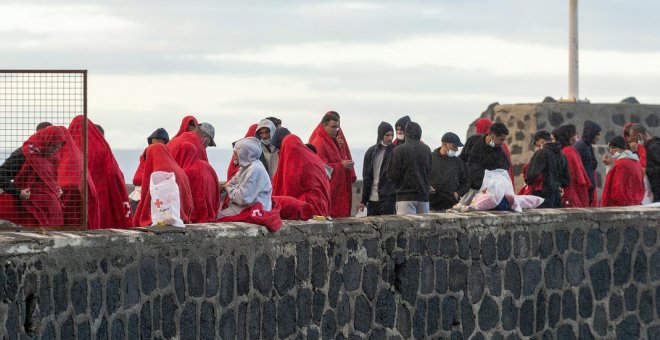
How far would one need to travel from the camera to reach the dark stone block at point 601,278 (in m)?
18.7

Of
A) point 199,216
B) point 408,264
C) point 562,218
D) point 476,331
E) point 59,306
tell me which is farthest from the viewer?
point 562,218

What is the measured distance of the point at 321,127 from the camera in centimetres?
1795

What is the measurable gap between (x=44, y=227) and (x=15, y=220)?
1.90ft

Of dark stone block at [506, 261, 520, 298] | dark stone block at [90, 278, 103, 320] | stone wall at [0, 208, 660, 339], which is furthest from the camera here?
dark stone block at [506, 261, 520, 298]

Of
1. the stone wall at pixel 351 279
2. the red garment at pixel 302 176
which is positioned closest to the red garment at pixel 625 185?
the stone wall at pixel 351 279

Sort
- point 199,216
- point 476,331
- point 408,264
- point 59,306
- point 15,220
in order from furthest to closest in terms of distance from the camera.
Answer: point 476,331 < point 408,264 < point 199,216 < point 15,220 < point 59,306

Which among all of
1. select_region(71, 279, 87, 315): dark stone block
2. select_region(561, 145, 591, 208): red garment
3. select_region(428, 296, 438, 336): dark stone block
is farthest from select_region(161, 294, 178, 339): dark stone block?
select_region(561, 145, 591, 208): red garment

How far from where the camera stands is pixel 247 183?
47.2 feet

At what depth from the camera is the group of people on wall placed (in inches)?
498

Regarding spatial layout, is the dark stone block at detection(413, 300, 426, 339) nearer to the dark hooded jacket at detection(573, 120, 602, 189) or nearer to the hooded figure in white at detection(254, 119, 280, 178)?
the hooded figure in white at detection(254, 119, 280, 178)

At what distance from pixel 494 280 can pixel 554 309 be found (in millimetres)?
1099

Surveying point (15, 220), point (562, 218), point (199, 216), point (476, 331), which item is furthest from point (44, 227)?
point (562, 218)

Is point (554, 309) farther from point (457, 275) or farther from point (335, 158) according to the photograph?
point (335, 158)

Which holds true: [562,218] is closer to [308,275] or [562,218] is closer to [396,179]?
[396,179]
